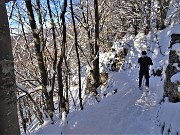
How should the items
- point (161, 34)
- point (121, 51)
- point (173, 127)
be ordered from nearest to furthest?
1. point (173, 127)
2. point (161, 34)
3. point (121, 51)

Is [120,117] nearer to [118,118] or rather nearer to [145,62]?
[118,118]

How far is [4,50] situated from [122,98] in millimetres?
10046

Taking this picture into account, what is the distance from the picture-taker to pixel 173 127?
6.36 metres

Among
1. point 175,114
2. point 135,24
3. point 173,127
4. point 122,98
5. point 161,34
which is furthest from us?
point 135,24

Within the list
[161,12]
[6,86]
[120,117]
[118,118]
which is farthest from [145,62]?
[6,86]

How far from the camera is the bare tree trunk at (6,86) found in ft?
3.83

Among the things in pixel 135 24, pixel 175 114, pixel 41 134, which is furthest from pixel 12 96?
pixel 135 24

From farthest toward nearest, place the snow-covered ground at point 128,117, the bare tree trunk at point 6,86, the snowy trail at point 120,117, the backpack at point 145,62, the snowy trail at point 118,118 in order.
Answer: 1. the backpack at point 145,62
2. the snowy trail at point 120,117
3. the snowy trail at point 118,118
4. the snow-covered ground at point 128,117
5. the bare tree trunk at point 6,86

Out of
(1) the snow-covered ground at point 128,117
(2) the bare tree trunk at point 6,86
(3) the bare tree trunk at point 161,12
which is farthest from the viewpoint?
(3) the bare tree trunk at point 161,12

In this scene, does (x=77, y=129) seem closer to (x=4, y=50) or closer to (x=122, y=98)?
(x=122, y=98)

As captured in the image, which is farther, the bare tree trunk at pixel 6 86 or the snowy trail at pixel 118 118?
the snowy trail at pixel 118 118

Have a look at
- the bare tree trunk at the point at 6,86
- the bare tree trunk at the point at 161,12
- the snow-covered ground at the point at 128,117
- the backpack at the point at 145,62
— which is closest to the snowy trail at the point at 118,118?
the snow-covered ground at the point at 128,117

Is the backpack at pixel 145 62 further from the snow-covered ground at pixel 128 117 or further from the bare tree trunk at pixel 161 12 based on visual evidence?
the bare tree trunk at pixel 161 12

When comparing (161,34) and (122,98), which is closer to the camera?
(122,98)
